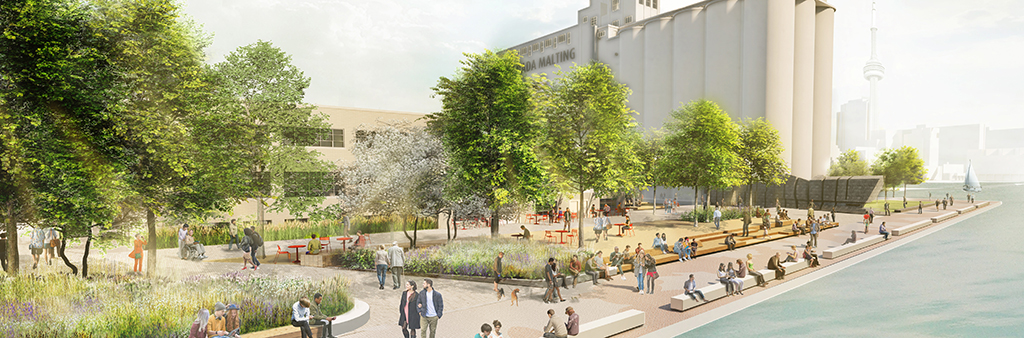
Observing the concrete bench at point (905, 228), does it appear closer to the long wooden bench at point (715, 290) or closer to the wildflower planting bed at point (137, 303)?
the long wooden bench at point (715, 290)

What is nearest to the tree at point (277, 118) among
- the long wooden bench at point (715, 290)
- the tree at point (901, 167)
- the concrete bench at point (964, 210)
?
the long wooden bench at point (715, 290)

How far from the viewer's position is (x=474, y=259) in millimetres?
17766

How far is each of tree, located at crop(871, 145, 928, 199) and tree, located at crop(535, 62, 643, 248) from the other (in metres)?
70.0

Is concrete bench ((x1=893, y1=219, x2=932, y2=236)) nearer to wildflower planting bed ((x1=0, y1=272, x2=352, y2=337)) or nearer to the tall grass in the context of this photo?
the tall grass

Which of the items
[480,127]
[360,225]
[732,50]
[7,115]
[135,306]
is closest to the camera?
[135,306]

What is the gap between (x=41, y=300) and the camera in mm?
11359

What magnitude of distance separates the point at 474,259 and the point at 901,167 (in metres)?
80.5

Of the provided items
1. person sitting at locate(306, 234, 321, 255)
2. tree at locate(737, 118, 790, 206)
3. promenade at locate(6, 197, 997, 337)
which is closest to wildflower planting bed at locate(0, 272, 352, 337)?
promenade at locate(6, 197, 997, 337)

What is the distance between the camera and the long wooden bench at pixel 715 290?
1362 centimetres

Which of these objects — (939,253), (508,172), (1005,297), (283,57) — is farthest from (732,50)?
(283,57)

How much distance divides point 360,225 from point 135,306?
2009cm

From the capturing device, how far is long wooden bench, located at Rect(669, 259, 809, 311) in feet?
44.7

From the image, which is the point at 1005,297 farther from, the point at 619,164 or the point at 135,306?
the point at 135,306

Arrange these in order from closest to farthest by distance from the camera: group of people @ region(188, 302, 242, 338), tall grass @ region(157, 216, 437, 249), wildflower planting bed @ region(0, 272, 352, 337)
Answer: group of people @ region(188, 302, 242, 338) → wildflower planting bed @ region(0, 272, 352, 337) → tall grass @ region(157, 216, 437, 249)
